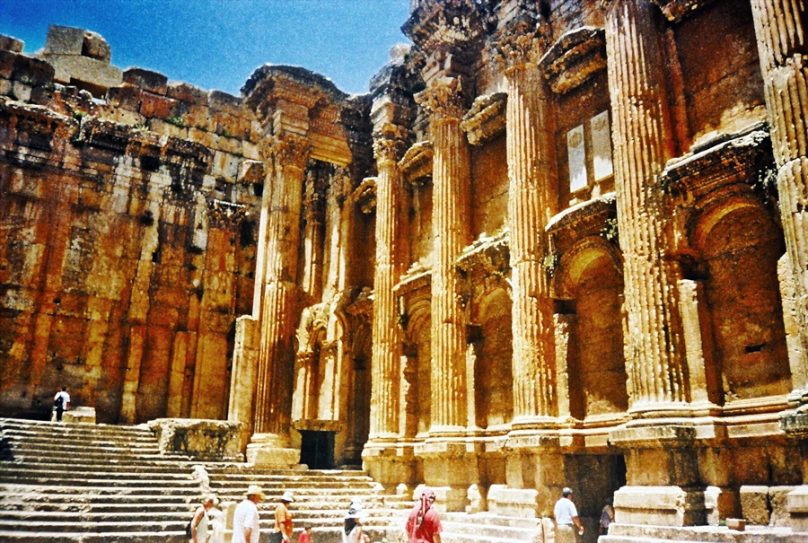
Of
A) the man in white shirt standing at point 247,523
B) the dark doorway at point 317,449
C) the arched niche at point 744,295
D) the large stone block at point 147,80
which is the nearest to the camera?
the man in white shirt standing at point 247,523

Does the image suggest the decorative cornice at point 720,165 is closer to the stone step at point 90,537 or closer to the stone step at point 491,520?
the stone step at point 491,520

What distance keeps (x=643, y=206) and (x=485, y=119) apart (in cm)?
615

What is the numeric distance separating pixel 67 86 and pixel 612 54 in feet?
64.9

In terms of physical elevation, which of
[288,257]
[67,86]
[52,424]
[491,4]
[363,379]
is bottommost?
[52,424]

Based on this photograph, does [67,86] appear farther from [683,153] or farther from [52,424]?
[683,153]

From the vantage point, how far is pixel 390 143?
755 inches

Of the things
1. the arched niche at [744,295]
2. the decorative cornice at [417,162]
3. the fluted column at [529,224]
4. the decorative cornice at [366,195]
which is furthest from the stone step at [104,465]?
the arched niche at [744,295]

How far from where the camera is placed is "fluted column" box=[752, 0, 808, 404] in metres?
8.61

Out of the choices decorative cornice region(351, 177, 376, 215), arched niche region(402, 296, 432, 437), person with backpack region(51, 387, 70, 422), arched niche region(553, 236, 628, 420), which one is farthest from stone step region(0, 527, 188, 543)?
decorative cornice region(351, 177, 376, 215)

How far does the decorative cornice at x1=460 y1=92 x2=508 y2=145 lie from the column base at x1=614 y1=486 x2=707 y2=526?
900cm

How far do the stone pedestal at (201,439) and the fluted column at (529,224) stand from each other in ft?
22.9

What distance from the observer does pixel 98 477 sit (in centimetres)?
1332

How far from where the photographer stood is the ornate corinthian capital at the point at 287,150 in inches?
779

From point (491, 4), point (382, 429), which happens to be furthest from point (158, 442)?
point (491, 4)
